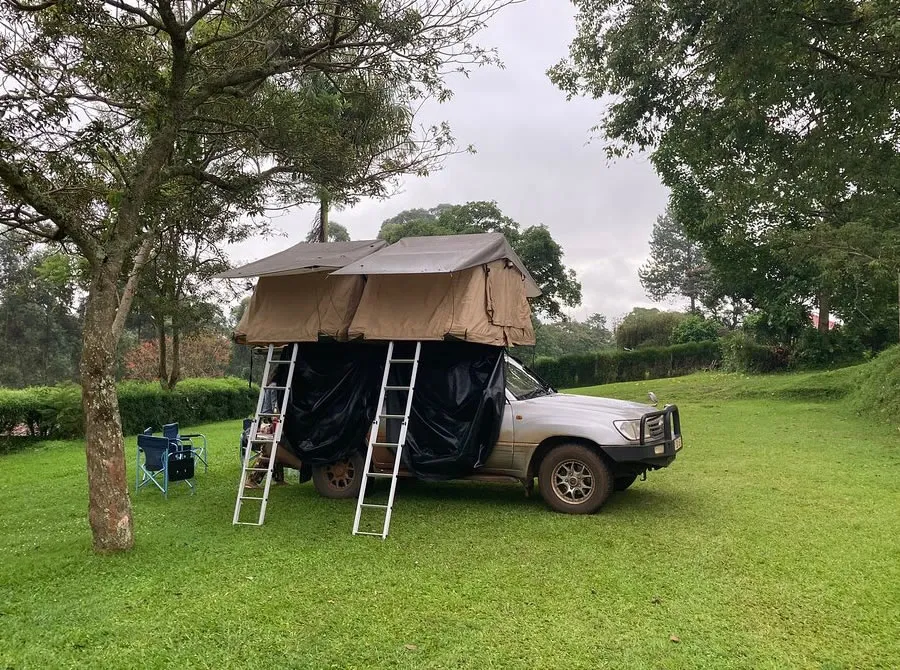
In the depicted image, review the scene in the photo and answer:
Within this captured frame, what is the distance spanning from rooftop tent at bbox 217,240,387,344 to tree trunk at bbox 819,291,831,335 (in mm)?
23352

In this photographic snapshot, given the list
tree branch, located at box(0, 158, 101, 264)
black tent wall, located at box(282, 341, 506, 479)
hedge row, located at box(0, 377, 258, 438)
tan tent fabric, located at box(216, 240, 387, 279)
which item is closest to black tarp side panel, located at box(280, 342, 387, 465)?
black tent wall, located at box(282, 341, 506, 479)

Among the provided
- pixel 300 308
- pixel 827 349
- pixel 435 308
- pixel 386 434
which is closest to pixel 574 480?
pixel 386 434

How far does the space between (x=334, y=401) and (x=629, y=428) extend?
3.37 metres

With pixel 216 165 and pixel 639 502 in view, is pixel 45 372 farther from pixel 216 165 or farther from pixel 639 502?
pixel 639 502

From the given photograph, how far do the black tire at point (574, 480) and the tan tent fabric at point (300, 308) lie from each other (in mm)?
2687

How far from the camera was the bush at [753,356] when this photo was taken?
80.1 ft

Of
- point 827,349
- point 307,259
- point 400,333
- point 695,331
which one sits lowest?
point 400,333

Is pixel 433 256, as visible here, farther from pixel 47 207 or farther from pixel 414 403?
pixel 47 207

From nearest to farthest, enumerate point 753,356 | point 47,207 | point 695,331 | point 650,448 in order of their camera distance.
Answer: point 47,207 → point 650,448 → point 753,356 → point 695,331

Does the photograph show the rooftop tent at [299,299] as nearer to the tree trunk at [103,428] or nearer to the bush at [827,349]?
the tree trunk at [103,428]

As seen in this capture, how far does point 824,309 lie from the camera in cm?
2522

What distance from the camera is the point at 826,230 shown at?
14258 mm

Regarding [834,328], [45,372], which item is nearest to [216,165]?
[834,328]

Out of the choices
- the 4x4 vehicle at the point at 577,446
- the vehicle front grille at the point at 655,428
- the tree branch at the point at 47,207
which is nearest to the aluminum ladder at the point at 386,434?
the 4x4 vehicle at the point at 577,446
